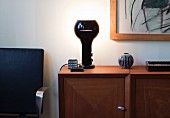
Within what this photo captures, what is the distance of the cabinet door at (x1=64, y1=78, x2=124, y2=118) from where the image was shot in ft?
6.38

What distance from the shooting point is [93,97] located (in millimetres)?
1956

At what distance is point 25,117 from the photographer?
78.9 inches

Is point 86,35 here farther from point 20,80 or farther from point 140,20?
point 20,80

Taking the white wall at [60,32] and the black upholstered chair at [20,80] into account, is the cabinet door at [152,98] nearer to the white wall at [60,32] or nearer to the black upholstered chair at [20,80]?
the white wall at [60,32]

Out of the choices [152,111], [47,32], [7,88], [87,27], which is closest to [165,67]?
[152,111]

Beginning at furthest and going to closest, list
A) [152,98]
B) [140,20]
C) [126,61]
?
[140,20]
[126,61]
[152,98]

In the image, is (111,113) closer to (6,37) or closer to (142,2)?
(142,2)

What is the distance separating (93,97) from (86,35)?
0.51 metres

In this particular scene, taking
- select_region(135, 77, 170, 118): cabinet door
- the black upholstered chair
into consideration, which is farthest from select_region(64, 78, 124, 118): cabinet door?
the black upholstered chair

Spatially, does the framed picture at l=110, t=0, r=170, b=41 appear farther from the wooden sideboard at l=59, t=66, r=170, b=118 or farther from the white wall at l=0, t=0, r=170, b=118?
the wooden sideboard at l=59, t=66, r=170, b=118

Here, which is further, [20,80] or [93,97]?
[20,80]

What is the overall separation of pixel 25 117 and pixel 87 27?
2.83ft

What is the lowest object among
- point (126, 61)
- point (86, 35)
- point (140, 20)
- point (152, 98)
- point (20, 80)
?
point (152, 98)

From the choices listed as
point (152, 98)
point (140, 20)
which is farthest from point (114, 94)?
point (140, 20)
